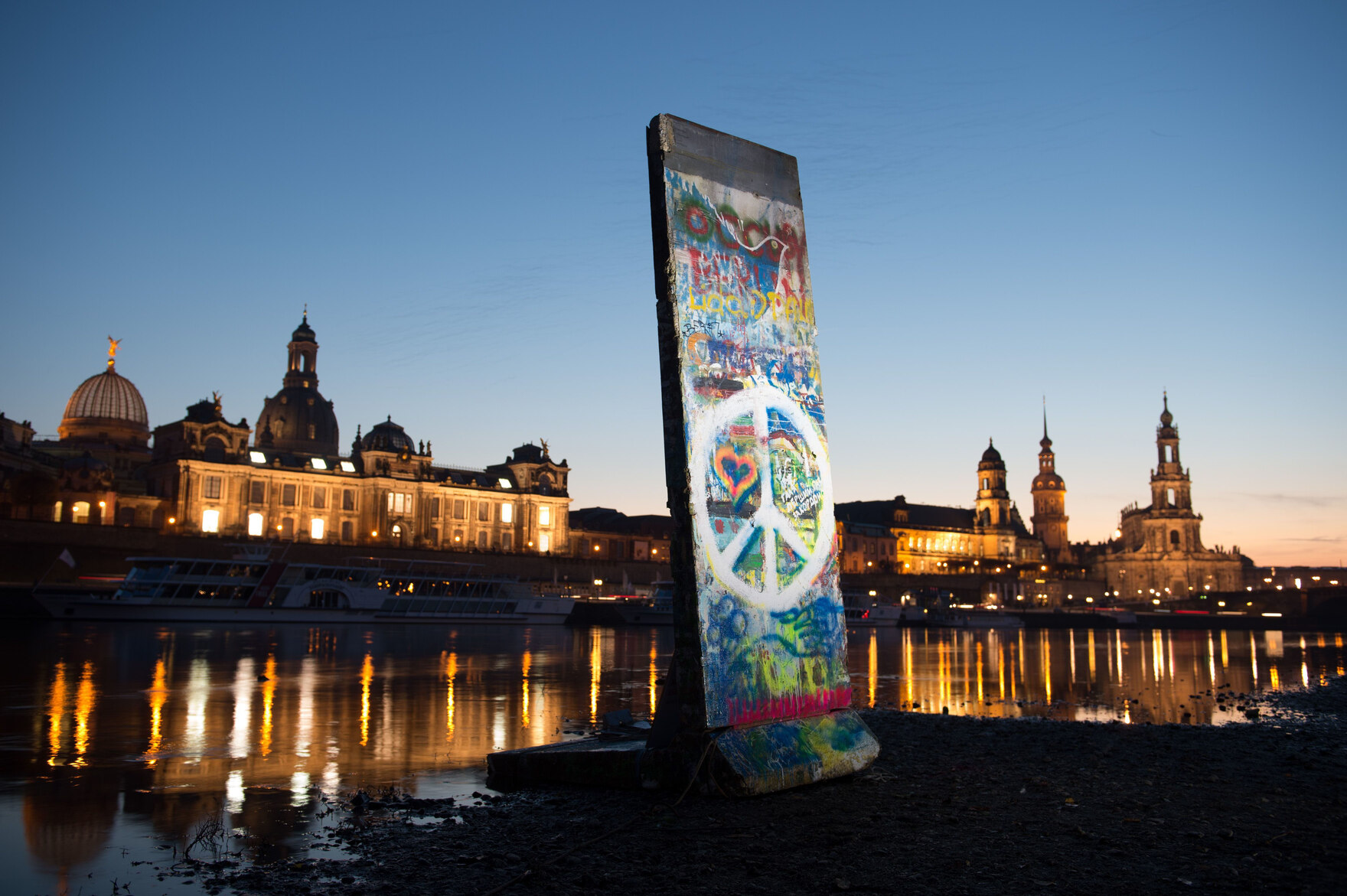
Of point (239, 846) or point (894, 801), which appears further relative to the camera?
point (894, 801)

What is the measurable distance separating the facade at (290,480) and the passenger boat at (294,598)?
2586cm

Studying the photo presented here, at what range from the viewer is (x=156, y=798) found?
8484 mm

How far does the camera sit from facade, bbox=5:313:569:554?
8606 centimetres

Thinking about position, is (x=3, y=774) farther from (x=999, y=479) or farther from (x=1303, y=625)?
(x=999, y=479)

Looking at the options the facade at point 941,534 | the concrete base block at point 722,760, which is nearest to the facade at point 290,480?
the facade at point 941,534

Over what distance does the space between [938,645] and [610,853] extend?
138ft

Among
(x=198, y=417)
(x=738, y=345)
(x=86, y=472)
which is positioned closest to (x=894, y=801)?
(x=738, y=345)

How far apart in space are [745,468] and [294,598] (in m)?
47.9

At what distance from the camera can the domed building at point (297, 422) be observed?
10675 centimetres

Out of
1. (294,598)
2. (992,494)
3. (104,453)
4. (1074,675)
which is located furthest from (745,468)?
(992,494)

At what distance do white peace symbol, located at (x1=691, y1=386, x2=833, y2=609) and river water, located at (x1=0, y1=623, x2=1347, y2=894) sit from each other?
3.11 m

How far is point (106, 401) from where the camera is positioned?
104m

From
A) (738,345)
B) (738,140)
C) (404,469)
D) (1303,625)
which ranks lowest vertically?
(1303,625)

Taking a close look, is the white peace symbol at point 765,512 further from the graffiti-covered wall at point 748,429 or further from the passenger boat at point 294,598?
the passenger boat at point 294,598
